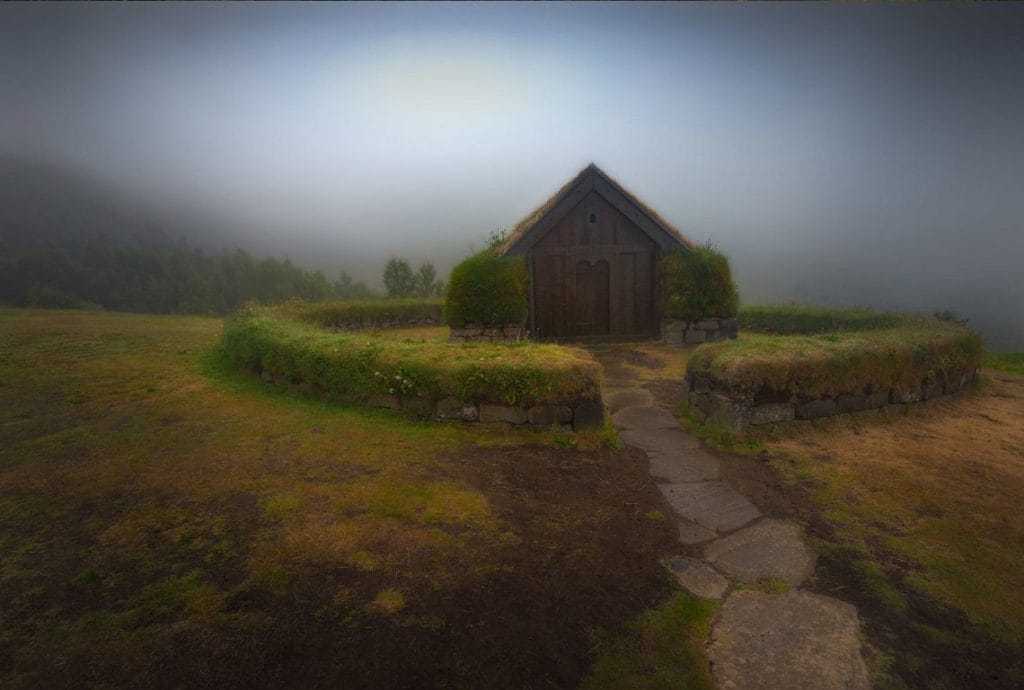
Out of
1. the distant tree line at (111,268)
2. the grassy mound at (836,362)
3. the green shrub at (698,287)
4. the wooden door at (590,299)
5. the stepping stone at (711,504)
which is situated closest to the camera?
the stepping stone at (711,504)

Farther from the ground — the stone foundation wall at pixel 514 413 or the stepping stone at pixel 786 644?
the stone foundation wall at pixel 514 413

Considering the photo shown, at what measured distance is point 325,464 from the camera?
6.40m

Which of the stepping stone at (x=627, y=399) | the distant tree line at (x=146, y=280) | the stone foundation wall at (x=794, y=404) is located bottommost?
the stepping stone at (x=627, y=399)

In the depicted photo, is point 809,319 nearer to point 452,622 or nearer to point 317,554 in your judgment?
point 452,622

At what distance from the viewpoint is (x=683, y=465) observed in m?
6.81

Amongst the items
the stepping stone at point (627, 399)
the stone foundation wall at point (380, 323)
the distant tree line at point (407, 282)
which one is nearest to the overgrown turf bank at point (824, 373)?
the stepping stone at point (627, 399)

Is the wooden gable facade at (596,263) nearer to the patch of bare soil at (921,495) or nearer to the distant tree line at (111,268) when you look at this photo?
the patch of bare soil at (921,495)

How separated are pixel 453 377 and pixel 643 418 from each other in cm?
362

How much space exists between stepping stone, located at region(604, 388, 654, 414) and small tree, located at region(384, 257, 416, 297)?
1151 inches

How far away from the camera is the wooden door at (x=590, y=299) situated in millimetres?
17031

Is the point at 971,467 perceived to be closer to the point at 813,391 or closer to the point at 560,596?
the point at 813,391

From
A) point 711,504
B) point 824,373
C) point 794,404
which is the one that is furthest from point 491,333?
point 711,504

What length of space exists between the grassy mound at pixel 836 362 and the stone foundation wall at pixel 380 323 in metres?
18.2

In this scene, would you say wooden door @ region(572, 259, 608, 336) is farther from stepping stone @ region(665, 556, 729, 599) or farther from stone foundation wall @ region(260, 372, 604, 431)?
stepping stone @ region(665, 556, 729, 599)
